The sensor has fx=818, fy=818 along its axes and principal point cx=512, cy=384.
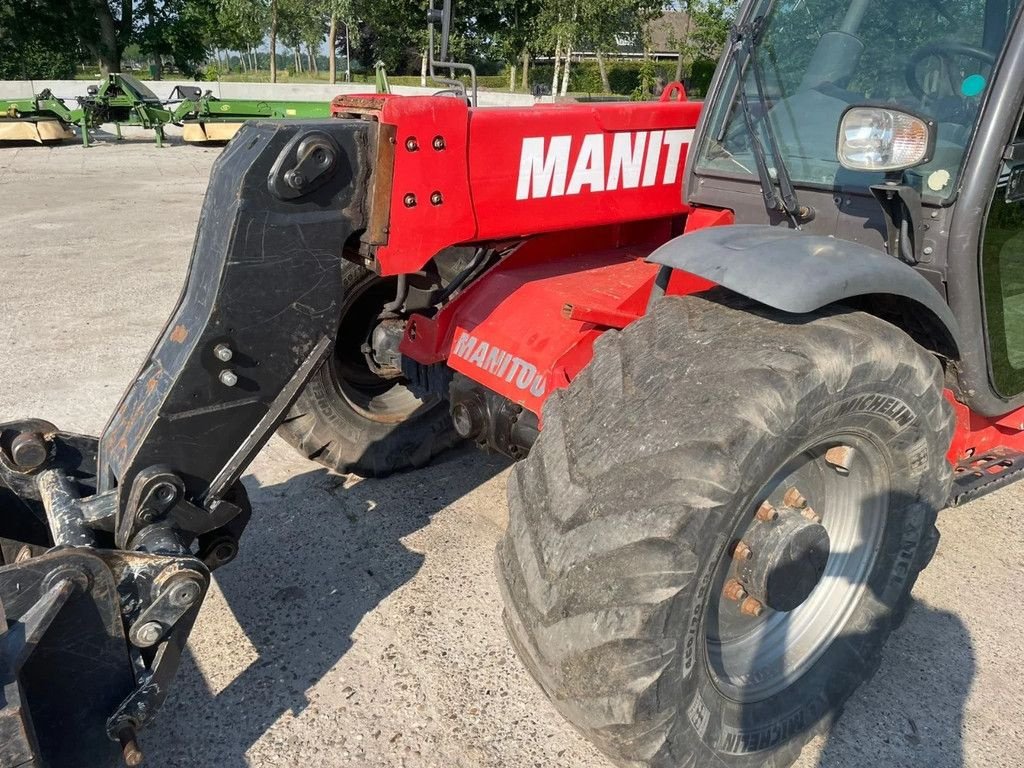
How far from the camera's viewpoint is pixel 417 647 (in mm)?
2895

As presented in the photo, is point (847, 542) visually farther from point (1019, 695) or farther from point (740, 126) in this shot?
point (740, 126)

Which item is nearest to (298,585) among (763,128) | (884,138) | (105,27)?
(763,128)

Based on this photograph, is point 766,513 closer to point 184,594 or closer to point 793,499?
point 793,499

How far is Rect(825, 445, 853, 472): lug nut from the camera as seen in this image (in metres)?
2.33

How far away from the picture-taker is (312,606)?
3.09 metres

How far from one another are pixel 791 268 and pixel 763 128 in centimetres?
93

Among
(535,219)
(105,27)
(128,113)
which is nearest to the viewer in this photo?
(535,219)

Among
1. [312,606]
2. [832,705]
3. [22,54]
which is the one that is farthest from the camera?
[22,54]

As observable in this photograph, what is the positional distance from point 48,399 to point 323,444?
222 centimetres

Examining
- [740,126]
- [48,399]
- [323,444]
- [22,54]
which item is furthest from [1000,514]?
[22,54]

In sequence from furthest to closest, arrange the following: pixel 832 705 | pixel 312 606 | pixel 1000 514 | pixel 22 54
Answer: pixel 22 54 < pixel 1000 514 < pixel 312 606 < pixel 832 705

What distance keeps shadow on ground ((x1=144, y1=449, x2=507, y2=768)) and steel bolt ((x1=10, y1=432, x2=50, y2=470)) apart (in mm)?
826

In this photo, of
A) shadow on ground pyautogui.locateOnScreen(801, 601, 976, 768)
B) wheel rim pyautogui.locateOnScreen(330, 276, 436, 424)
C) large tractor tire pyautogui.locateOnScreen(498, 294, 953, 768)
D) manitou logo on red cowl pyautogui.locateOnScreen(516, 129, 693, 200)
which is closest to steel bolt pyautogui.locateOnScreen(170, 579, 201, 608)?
large tractor tire pyautogui.locateOnScreen(498, 294, 953, 768)

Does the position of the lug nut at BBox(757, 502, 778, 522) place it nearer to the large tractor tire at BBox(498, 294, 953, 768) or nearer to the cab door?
the large tractor tire at BBox(498, 294, 953, 768)
